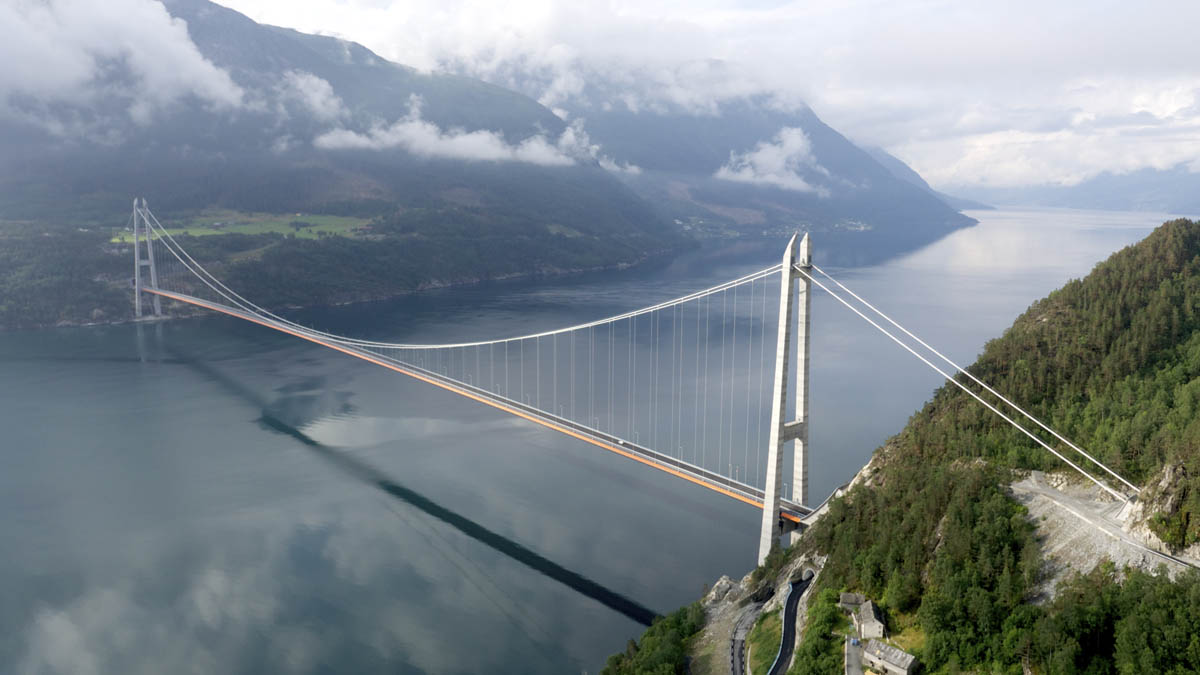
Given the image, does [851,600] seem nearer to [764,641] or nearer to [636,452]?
[764,641]

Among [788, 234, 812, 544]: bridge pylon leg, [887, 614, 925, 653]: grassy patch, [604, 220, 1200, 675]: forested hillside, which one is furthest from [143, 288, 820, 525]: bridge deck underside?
[887, 614, 925, 653]: grassy patch

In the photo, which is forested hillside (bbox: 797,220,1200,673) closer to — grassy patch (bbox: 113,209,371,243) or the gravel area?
the gravel area

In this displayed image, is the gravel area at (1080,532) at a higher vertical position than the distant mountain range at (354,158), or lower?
lower

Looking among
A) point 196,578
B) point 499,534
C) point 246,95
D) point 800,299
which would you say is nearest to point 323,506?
point 196,578

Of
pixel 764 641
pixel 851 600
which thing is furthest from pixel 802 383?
pixel 764 641

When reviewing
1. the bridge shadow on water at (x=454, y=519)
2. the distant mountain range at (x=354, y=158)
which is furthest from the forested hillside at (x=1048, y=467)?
the distant mountain range at (x=354, y=158)

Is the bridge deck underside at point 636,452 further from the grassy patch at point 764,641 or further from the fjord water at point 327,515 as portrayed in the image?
the grassy patch at point 764,641
